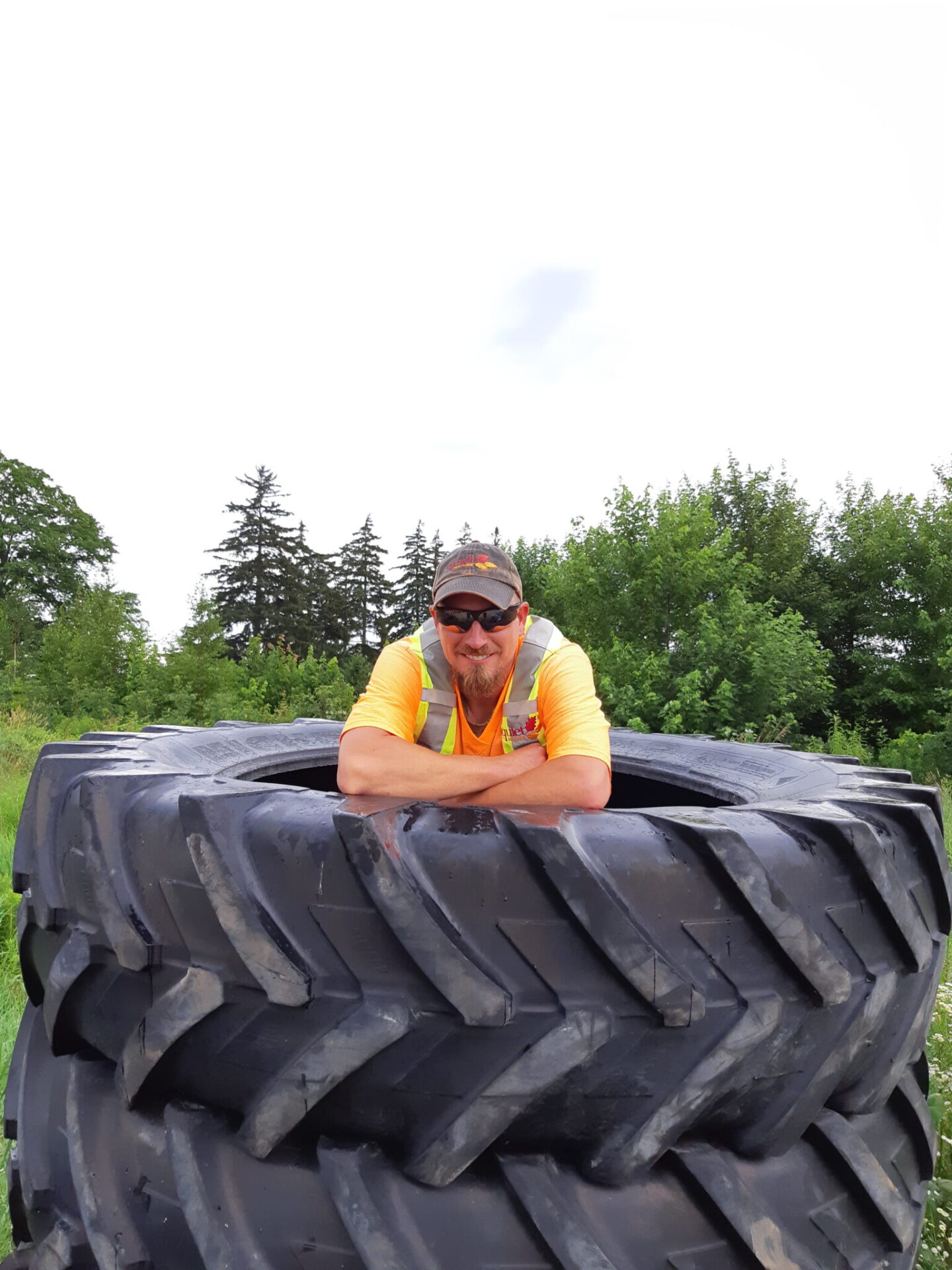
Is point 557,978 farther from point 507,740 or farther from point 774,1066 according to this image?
point 507,740

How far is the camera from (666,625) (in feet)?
79.9

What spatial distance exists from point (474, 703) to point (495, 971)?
1.58 metres

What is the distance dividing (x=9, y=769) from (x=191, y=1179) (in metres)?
8.58

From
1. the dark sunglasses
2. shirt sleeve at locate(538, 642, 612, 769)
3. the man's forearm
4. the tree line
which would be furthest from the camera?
the tree line

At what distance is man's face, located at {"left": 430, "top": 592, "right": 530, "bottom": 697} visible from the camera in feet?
7.79

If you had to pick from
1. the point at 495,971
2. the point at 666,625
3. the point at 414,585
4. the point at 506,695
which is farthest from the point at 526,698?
the point at 414,585

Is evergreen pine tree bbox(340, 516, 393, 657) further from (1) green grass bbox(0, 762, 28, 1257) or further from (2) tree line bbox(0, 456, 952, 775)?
(1) green grass bbox(0, 762, 28, 1257)

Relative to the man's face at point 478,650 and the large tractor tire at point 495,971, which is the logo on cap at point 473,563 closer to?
the man's face at point 478,650

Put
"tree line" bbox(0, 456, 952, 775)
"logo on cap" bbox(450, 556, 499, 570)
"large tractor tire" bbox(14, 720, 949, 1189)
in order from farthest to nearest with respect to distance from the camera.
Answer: "tree line" bbox(0, 456, 952, 775) → "logo on cap" bbox(450, 556, 499, 570) → "large tractor tire" bbox(14, 720, 949, 1189)

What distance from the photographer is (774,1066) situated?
1.11 metres

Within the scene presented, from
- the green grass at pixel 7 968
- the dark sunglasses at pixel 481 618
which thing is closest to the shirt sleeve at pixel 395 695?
the dark sunglasses at pixel 481 618

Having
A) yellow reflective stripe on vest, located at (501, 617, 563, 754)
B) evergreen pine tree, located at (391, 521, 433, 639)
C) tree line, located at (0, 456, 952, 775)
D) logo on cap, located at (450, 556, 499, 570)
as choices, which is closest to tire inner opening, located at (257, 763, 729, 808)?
yellow reflective stripe on vest, located at (501, 617, 563, 754)

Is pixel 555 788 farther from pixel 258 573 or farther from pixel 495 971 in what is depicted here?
pixel 258 573

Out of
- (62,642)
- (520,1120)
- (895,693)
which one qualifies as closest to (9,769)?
(520,1120)
